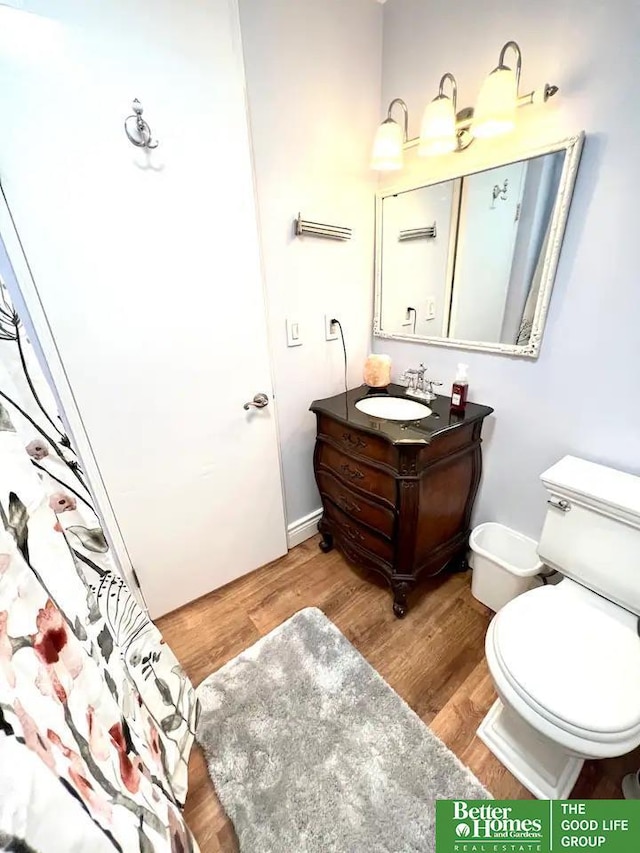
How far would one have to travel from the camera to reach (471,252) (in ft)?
4.54

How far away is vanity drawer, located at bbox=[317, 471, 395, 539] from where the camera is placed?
135cm

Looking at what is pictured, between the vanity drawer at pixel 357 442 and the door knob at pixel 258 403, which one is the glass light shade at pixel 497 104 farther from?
the door knob at pixel 258 403

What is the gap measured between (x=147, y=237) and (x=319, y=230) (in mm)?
705

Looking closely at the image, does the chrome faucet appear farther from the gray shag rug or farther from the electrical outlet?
the gray shag rug

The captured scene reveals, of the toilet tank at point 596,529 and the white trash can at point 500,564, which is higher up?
the toilet tank at point 596,529

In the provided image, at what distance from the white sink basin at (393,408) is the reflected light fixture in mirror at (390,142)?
0.98m

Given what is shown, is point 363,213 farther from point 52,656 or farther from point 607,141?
point 52,656

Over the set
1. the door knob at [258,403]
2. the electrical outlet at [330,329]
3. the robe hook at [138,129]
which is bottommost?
the door knob at [258,403]

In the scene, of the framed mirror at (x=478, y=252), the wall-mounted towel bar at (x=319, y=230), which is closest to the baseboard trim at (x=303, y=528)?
the framed mirror at (x=478, y=252)

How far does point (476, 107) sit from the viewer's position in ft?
3.61

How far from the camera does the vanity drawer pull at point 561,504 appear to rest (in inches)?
44.1

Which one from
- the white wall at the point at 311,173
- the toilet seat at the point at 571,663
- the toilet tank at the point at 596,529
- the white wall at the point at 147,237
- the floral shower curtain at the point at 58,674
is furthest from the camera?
the white wall at the point at 311,173

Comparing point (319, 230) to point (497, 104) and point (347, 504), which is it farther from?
point (347, 504)

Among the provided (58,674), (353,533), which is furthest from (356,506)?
(58,674)
